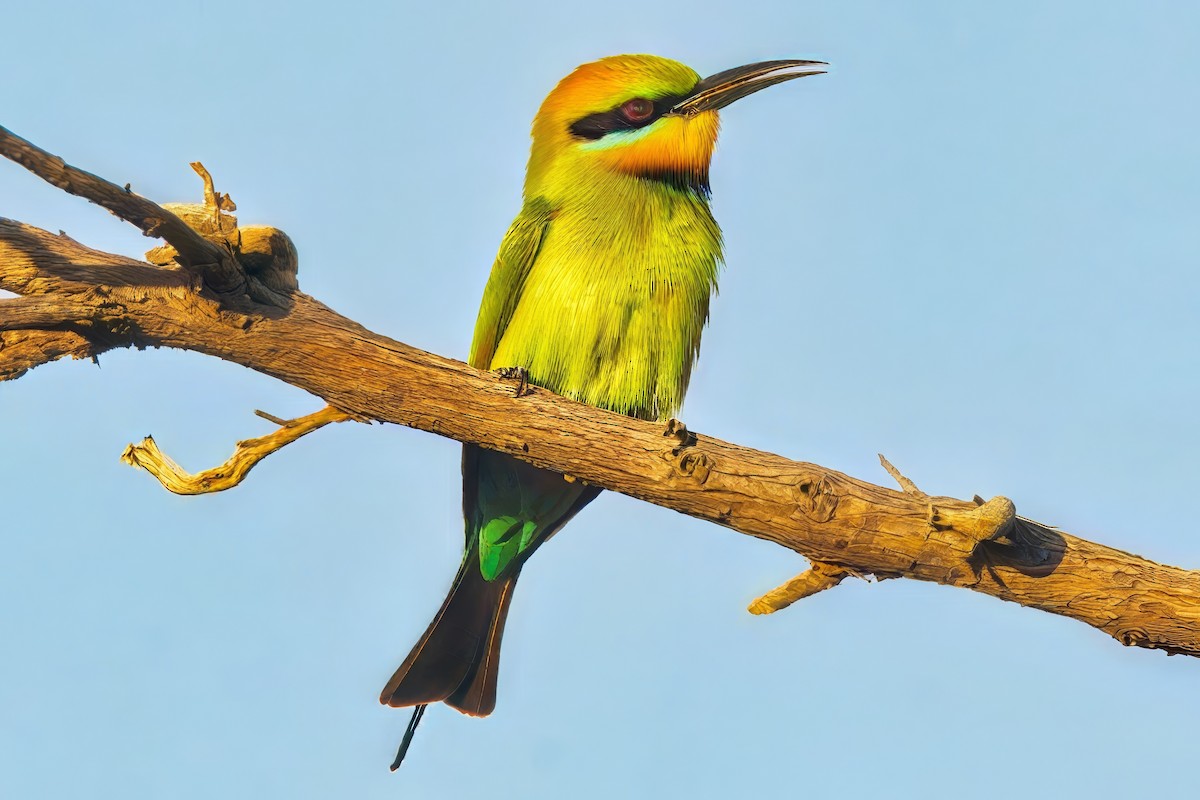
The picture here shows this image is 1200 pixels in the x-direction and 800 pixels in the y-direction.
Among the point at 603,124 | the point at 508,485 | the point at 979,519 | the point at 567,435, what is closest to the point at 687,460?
the point at 567,435

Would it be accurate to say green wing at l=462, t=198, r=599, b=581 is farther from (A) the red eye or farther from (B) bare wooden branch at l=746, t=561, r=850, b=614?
(B) bare wooden branch at l=746, t=561, r=850, b=614

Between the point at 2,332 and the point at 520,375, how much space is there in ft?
5.35

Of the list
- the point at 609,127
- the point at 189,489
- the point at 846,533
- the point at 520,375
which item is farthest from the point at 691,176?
the point at 189,489

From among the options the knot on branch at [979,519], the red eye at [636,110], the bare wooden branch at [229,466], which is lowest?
→ the bare wooden branch at [229,466]

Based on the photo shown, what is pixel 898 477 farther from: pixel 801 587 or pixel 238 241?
pixel 238 241

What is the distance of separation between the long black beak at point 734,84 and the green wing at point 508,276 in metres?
0.76

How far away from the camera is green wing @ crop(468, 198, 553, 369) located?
448cm

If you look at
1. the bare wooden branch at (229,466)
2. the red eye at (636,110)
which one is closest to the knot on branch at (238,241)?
the bare wooden branch at (229,466)

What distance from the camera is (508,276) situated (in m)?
4.50

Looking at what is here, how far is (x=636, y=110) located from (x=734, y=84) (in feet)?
1.50

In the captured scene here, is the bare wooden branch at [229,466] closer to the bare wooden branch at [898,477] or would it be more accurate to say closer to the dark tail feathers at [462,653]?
the dark tail feathers at [462,653]

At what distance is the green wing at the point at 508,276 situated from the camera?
4.48 meters

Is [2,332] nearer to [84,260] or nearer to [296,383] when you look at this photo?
[84,260]

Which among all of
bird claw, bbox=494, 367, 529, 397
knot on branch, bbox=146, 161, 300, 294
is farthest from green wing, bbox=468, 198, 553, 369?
knot on branch, bbox=146, 161, 300, 294
